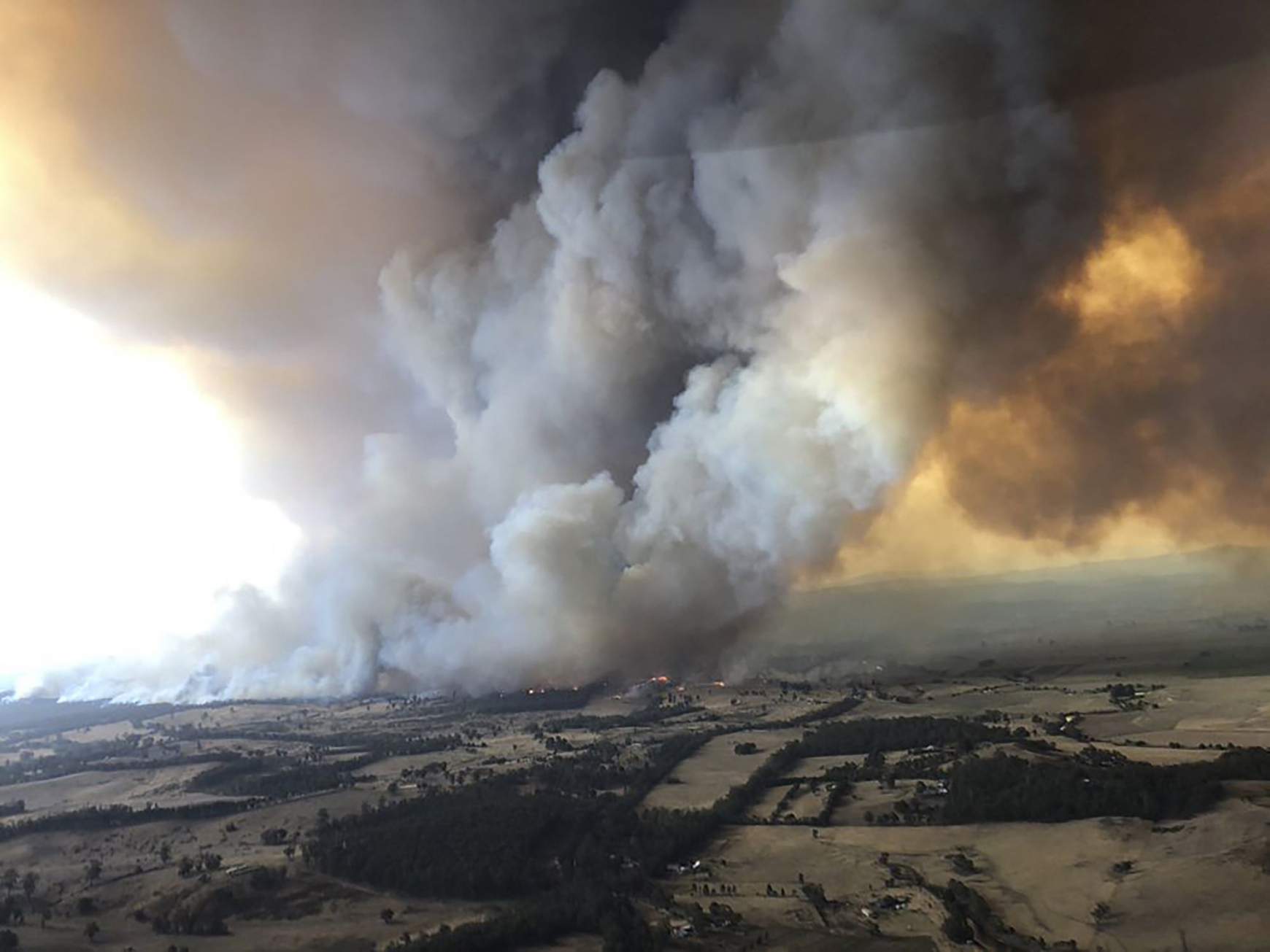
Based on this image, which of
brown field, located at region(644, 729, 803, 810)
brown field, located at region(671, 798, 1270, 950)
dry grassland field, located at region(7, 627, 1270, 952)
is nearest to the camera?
brown field, located at region(671, 798, 1270, 950)

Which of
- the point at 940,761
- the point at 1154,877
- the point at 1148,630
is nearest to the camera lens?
the point at 1154,877

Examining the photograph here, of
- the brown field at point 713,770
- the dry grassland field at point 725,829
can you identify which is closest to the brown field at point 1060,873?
the dry grassland field at point 725,829

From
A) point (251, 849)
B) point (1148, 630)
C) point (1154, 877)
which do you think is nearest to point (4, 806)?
point (251, 849)

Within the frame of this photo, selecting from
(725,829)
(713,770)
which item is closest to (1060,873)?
(725,829)

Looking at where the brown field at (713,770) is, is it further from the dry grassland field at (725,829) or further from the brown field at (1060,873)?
the brown field at (1060,873)

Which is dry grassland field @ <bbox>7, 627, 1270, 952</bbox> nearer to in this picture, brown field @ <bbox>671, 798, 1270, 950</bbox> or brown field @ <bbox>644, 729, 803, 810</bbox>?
brown field @ <bbox>671, 798, 1270, 950</bbox>

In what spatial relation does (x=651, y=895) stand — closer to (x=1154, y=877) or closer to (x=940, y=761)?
(x=1154, y=877)

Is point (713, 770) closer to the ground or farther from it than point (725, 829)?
farther from it

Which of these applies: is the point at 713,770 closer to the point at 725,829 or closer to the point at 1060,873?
the point at 725,829

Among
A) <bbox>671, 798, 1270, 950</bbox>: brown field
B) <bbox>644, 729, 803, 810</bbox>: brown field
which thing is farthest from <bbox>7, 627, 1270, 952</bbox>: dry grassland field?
<bbox>644, 729, 803, 810</bbox>: brown field

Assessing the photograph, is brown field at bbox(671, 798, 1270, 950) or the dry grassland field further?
the dry grassland field

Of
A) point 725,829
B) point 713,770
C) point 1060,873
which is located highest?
point 713,770
